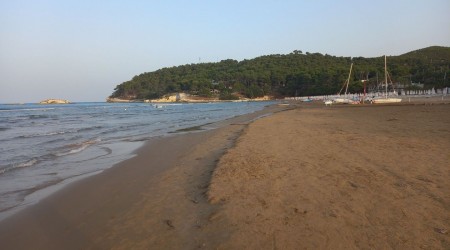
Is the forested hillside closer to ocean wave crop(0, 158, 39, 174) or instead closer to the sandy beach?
the sandy beach

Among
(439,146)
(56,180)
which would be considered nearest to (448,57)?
(439,146)

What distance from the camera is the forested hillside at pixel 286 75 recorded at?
87.8 meters

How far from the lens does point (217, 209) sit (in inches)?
200

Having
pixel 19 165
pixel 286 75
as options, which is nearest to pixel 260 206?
pixel 19 165

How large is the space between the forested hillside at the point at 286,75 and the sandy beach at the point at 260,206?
231ft

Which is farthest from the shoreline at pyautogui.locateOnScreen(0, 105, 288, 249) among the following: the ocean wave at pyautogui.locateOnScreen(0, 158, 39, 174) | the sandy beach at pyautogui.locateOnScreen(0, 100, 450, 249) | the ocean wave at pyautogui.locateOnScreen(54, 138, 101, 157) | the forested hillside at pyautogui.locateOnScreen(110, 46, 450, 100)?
the forested hillside at pyautogui.locateOnScreen(110, 46, 450, 100)

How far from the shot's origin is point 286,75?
137m

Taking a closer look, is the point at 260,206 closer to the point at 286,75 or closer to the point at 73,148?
the point at 73,148

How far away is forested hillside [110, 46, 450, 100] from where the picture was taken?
288 ft

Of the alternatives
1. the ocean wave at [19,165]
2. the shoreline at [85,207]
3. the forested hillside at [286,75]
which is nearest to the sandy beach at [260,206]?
the shoreline at [85,207]

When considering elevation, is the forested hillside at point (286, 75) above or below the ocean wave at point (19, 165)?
above

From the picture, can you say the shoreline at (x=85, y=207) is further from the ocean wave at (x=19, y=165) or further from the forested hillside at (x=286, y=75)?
the forested hillside at (x=286, y=75)

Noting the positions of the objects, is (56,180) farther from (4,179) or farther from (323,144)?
(323,144)

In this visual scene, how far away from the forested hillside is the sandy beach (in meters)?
70.3
